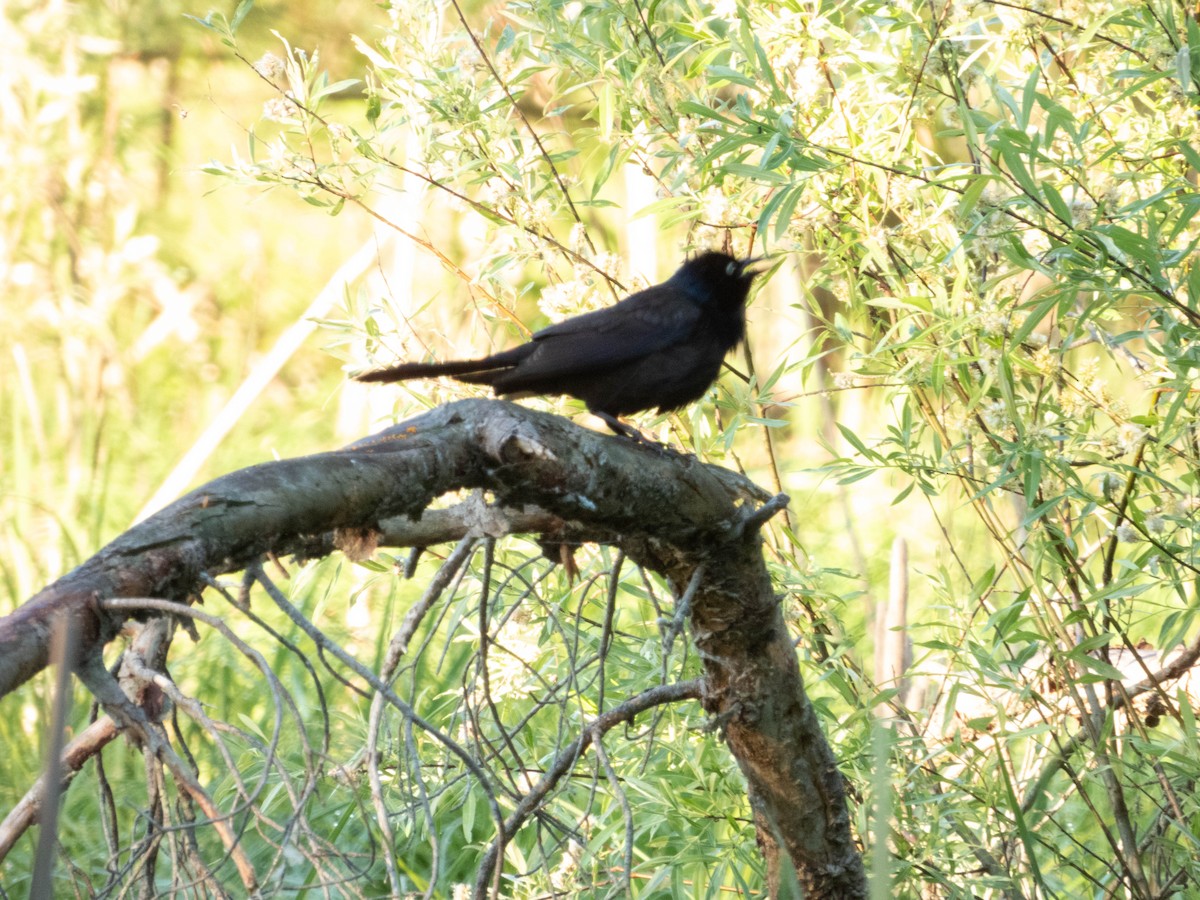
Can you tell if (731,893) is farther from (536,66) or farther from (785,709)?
(536,66)

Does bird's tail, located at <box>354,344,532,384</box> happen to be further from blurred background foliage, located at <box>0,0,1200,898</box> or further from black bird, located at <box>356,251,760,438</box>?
blurred background foliage, located at <box>0,0,1200,898</box>

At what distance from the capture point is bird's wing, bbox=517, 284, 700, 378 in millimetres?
1980

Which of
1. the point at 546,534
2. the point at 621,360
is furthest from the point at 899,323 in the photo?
the point at 546,534

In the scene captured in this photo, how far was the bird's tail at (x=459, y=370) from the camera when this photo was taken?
1886 mm

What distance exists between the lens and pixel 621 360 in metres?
2.06

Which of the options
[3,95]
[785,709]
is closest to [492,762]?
[785,709]

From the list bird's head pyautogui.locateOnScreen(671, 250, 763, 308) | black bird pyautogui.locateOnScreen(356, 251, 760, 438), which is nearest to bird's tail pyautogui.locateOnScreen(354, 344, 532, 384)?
black bird pyautogui.locateOnScreen(356, 251, 760, 438)

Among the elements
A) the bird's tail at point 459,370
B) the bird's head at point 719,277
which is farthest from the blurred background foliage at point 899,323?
the bird's tail at point 459,370

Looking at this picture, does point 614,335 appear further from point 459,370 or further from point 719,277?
point 719,277

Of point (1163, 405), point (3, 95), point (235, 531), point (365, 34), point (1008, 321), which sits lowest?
point (235, 531)

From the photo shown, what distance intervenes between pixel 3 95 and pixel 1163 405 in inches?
225

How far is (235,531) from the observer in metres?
1.15

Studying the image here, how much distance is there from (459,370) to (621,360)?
0.90ft

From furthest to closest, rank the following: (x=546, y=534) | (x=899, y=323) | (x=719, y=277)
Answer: (x=719, y=277), (x=899, y=323), (x=546, y=534)
